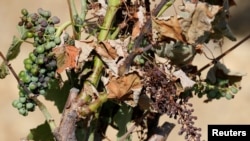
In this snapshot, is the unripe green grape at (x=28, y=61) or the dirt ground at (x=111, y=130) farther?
the dirt ground at (x=111, y=130)

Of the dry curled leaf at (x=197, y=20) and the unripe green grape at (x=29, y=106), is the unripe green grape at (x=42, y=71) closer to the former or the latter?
the unripe green grape at (x=29, y=106)

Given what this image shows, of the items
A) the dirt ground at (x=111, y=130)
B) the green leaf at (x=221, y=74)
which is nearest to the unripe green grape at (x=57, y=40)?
the green leaf at (x=221, y=74)

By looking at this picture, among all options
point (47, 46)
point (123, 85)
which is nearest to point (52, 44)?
point (47, 46)

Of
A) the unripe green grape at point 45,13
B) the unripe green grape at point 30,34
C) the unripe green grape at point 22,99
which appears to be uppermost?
the unripe green grape at point 45,13

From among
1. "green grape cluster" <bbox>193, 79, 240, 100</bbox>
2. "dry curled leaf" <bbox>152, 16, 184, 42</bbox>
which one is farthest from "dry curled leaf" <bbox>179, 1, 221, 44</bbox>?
"green grape cluster" <bbox>193, 79, 240, 100</bbox>

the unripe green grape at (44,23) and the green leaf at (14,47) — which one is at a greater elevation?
the unripe green grape at (44,23)

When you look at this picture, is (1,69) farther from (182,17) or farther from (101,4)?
(182,17)

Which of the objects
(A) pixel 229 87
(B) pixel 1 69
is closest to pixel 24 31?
Result: (B) pixel 1 69
